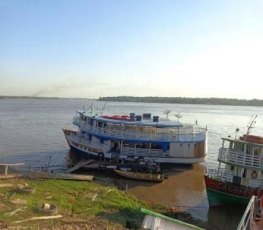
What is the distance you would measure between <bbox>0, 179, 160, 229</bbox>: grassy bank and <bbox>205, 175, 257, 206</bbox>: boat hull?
5350mm

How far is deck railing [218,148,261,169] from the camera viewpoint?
82.0ft

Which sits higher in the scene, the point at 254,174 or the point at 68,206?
the point at 254,174

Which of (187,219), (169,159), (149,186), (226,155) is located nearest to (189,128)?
(169,159)

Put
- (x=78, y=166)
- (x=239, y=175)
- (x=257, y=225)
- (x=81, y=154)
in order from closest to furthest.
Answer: (x=257, y=225) → (x=239, y=175) → (x=78, y=166) → (x=81, y=154)

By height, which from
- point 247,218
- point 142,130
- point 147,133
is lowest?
point 247,218

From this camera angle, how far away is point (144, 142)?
124ft

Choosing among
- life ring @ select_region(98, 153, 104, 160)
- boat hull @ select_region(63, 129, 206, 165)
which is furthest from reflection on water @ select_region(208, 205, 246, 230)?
life ring @ select_region(98, 153, 104, 160)

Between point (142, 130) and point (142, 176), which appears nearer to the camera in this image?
point (142, 176)

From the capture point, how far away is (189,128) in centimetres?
3991

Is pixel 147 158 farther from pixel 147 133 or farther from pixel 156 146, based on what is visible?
pixel 147 133

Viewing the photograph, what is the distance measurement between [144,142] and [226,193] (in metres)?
13.8

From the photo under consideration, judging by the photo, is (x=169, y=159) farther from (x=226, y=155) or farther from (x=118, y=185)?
(x=226, y=155)

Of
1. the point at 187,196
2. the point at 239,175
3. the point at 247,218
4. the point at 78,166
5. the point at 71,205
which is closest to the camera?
the point at 247,218

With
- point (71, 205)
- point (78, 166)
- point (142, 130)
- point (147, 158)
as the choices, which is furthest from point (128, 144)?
point (71, 205)
